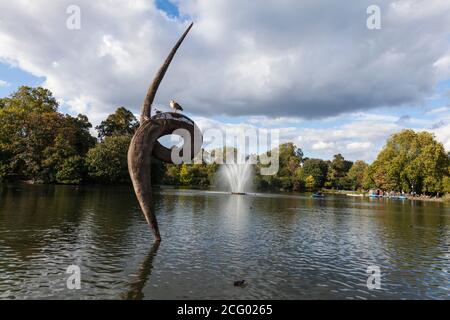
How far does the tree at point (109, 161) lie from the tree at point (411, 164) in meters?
58.7

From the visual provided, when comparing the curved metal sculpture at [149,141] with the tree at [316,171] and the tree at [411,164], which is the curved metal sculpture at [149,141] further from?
the tree at [316,171]

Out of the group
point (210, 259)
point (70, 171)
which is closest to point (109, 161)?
point (70, 171)

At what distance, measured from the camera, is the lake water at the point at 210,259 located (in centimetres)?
1006

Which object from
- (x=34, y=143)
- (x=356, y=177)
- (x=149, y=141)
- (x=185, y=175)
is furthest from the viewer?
(x=356, y=177)

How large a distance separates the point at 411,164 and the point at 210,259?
78895 millimetres

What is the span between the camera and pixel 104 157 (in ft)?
209

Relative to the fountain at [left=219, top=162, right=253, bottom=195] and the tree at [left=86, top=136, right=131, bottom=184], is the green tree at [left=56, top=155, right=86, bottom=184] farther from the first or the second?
the fountain at [left=219, top=162, right=253, bottom=195]

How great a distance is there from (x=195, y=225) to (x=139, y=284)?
11291 mm

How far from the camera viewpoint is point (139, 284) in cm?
1025

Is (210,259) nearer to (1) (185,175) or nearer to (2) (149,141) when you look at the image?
(2) (149,141)

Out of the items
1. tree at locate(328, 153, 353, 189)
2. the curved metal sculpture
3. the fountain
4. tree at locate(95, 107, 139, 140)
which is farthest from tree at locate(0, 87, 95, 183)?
tree at locate(328, 153, 353, 189)

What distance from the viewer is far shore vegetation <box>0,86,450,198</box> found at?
62469 millimetres

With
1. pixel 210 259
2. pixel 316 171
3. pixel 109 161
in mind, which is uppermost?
pixel 316 171

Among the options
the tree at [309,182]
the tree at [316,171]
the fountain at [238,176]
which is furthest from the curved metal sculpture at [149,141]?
the tree at [316,171]
